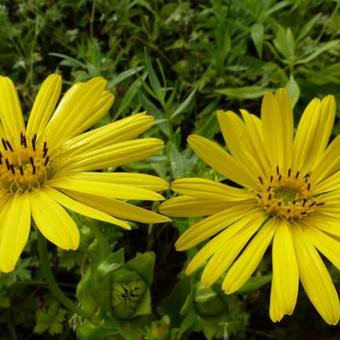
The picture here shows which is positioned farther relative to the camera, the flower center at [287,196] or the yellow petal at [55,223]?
the flower center at [287,196]

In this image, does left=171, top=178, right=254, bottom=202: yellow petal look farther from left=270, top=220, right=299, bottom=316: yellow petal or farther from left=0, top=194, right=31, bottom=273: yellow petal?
left=0, top=194, right=31, bottom=273: yellow petal

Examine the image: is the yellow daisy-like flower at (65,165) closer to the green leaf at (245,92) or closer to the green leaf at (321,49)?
the green leaf at (245,92)

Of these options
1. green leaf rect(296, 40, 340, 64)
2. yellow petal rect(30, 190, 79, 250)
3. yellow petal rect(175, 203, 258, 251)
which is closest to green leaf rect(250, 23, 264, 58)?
green leaf rect(296, 40, 340, 64)

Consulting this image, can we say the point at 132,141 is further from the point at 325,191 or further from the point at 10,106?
the point at 325,191

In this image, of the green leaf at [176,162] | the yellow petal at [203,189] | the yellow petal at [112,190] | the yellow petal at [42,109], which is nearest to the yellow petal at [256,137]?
the yellow petal at [203,189]

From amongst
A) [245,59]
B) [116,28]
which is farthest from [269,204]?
[116,28]
